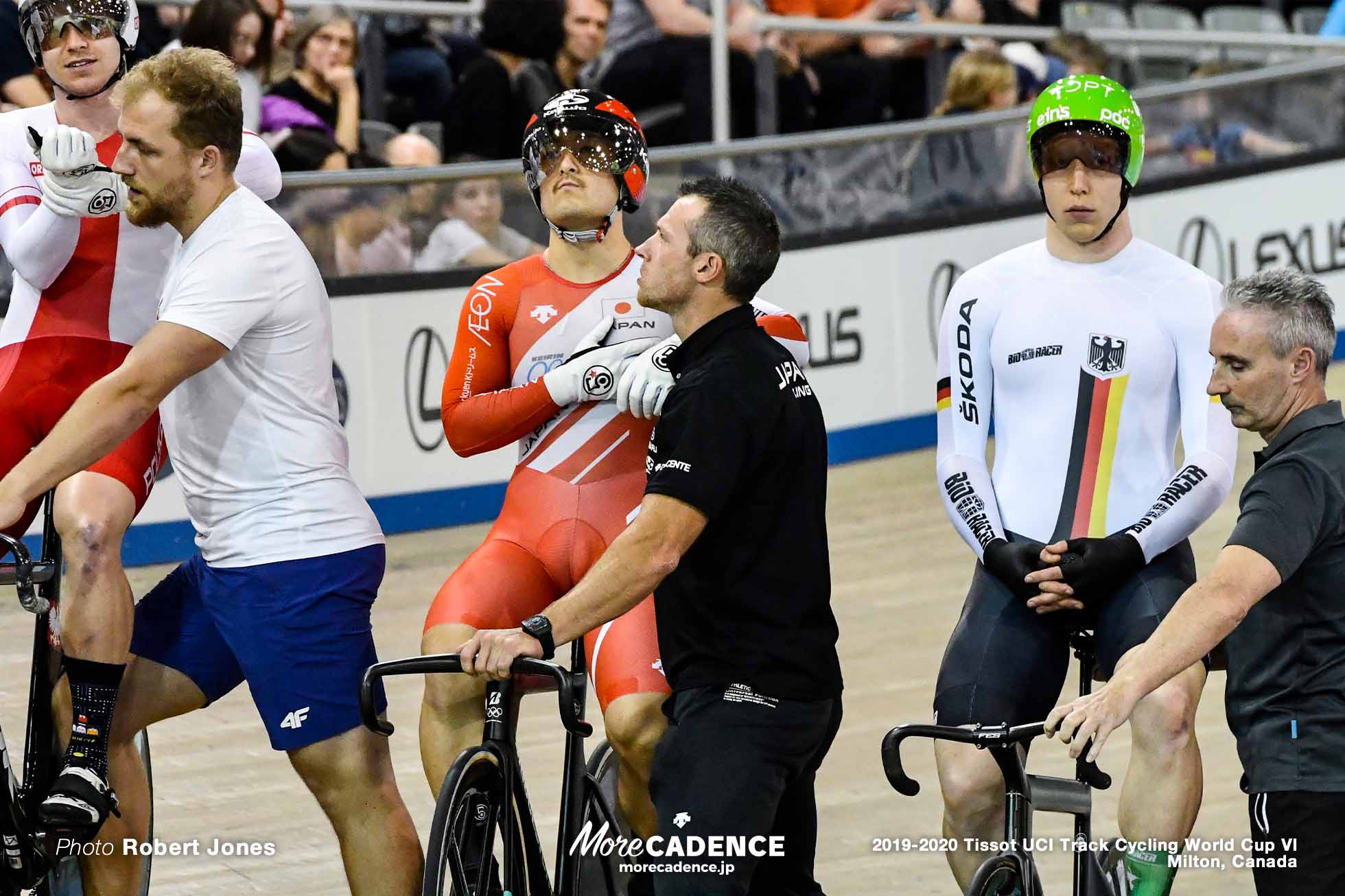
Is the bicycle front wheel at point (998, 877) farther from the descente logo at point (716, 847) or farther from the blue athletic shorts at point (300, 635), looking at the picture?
the blue athletic shorts at point (300, 635)

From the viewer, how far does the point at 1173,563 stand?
4.45 m

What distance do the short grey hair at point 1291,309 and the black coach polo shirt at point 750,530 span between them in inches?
32.7

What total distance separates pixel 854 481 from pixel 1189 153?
9.80ft

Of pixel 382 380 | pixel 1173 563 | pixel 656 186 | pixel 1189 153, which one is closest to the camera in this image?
pixel 1173 563

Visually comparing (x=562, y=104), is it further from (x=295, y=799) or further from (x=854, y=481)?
(x=854, y=481)

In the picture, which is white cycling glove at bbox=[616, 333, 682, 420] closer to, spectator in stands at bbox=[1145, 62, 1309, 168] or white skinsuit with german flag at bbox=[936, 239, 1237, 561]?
white skinsuit with german flag at bbox=[936, 239, 1237, 561]

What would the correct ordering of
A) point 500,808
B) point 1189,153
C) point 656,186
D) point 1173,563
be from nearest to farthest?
point 500,808 < point 1173,563 < point 656,186 < point 1189,153

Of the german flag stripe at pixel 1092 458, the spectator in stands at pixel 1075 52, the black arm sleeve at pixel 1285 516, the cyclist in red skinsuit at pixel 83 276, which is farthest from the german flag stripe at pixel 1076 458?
the spectator in stands at pixel 1075 52

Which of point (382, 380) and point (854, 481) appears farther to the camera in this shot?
point (854, 481)

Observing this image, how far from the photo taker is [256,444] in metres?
4.31

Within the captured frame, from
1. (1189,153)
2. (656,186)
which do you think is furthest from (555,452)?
(1189,153)

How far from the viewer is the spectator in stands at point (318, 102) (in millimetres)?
9430

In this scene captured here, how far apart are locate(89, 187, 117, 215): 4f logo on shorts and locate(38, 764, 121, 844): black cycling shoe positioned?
1199 millimetres

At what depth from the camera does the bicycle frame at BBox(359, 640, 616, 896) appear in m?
3.90
